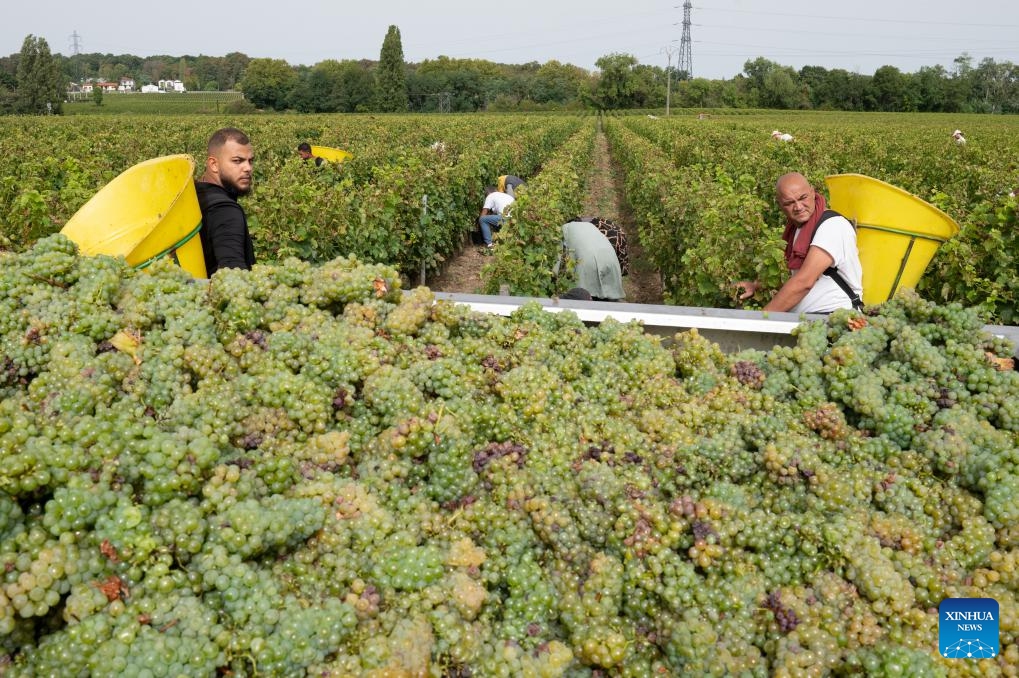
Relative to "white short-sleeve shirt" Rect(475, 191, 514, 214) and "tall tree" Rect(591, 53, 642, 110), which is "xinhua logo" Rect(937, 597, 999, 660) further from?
"tall tree" Rect(591, 53, 642, 110)

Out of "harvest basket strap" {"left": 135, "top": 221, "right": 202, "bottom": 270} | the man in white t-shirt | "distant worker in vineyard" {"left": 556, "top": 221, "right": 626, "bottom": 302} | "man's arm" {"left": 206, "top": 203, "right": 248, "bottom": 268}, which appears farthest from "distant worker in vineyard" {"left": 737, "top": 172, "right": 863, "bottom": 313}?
the man in white t-shirt

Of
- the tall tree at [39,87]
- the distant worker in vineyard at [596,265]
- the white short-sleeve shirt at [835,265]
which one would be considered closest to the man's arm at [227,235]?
the white short-sleeve shirt at [835,265]

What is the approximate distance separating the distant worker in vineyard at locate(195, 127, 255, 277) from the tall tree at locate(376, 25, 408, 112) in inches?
3104

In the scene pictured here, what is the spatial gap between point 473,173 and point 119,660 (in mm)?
11448

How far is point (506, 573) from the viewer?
5.83 ft

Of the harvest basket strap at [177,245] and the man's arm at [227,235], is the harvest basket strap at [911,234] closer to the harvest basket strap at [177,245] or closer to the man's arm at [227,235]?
the man's arm at [227,235]

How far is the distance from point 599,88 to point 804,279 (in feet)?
286

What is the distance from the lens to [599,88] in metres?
83.9

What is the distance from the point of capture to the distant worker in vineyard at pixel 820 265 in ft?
12.6

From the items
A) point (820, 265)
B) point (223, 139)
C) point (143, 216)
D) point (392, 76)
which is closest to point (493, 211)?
point (223, 139)

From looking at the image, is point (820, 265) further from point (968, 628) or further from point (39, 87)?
point (39, 87)

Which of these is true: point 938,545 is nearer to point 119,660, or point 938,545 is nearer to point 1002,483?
point 1002,483

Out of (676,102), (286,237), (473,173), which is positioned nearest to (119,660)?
(286,237)

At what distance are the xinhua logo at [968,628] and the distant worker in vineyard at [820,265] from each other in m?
2.36
